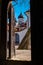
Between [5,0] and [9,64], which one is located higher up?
[5,0]

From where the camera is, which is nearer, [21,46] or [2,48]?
[2,48]
